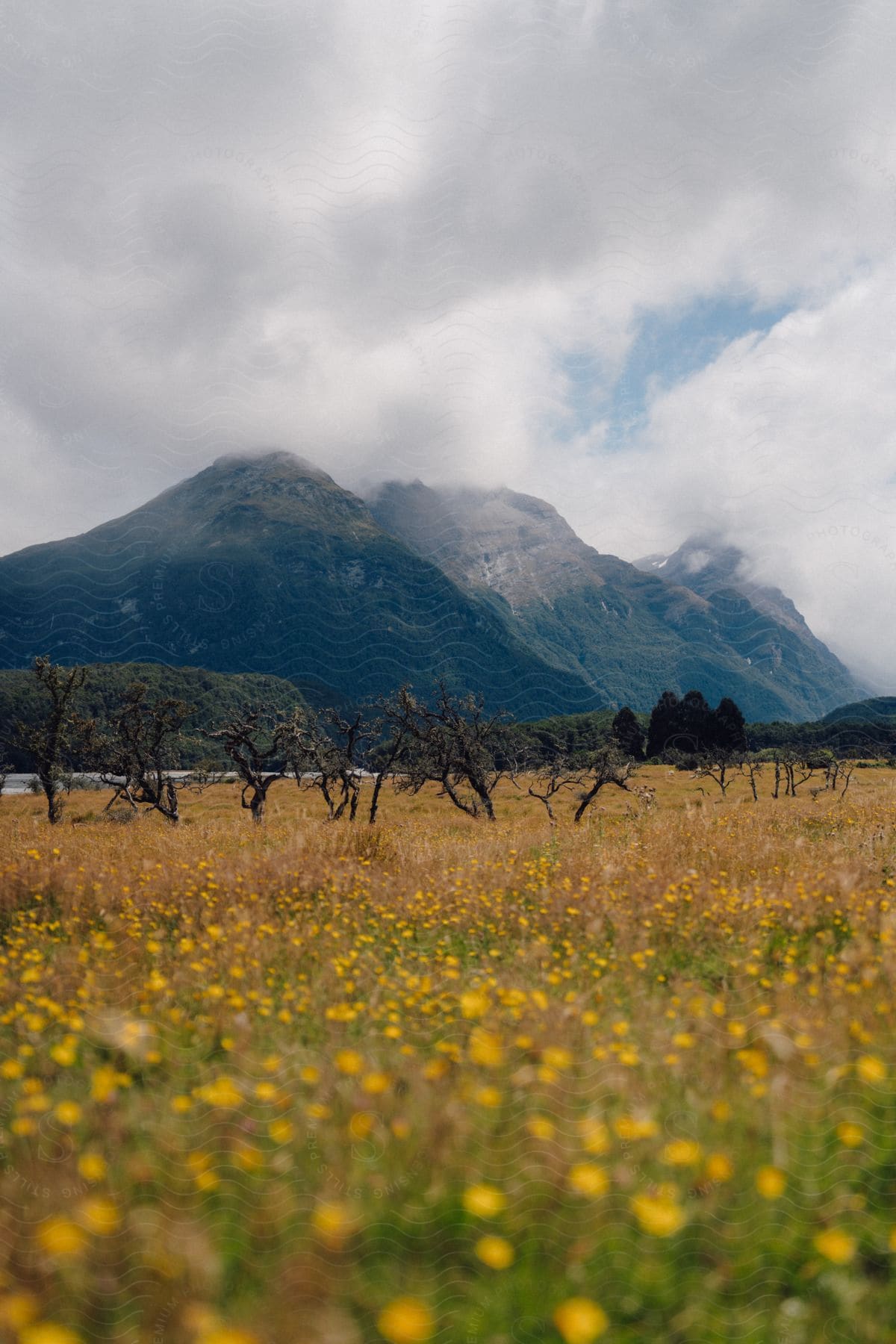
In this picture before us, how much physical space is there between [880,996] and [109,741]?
38836mm

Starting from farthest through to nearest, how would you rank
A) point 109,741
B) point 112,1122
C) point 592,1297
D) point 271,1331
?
point 109,741
point 112,1122
point 592,1297
point 271,1331

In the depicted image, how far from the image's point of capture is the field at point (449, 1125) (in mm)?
2203

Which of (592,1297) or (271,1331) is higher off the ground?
(271,1331)

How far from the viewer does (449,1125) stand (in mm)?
2982

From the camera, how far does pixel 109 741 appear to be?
119 ft

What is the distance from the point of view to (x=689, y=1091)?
131 inches

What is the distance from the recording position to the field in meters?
2.20

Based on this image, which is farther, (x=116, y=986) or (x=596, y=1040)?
(x=116, y=986)

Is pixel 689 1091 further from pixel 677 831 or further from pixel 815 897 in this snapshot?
pixel 677 831

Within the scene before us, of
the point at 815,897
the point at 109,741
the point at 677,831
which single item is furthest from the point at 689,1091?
the point at 109,741

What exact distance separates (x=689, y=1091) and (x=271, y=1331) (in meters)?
2.30

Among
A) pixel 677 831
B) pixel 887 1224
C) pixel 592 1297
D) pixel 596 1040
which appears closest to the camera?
pixel 592 1297

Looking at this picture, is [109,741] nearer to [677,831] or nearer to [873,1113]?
[677,831]

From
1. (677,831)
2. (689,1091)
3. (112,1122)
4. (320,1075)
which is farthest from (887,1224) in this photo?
(677,831)
